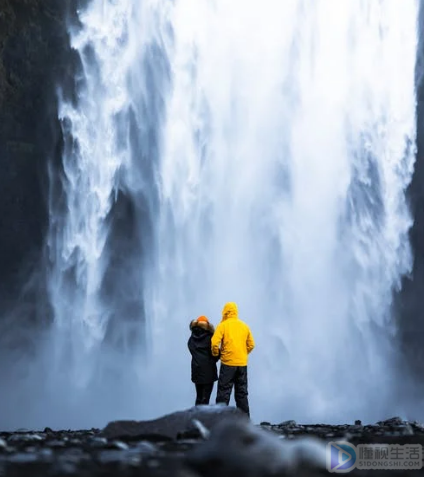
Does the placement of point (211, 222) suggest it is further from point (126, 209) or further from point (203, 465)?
point (203, 465)

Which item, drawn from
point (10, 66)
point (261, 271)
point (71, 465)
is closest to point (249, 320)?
point (261, 271)

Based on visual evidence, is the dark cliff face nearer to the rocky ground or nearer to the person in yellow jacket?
the person in yellow jacket

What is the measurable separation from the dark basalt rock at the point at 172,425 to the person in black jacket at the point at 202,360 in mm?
2945

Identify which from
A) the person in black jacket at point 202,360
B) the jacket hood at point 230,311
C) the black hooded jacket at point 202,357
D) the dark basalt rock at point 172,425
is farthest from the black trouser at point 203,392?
the dark basalt rock at point 172,425

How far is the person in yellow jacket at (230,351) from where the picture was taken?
11.9 m

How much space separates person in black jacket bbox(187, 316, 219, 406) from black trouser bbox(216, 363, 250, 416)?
1.30 ft

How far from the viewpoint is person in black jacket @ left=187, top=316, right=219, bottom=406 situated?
12.3 m

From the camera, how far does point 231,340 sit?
11.8 m

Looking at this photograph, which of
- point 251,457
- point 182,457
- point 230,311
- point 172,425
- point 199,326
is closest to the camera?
point 251,457

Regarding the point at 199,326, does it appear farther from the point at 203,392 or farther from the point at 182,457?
the point at 182,457

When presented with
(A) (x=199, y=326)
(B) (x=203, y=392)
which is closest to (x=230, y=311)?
(A) (x=199, y=326)

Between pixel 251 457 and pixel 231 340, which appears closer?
pixel 251 457

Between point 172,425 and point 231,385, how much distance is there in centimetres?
349

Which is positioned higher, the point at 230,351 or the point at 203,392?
the point at 230,351
